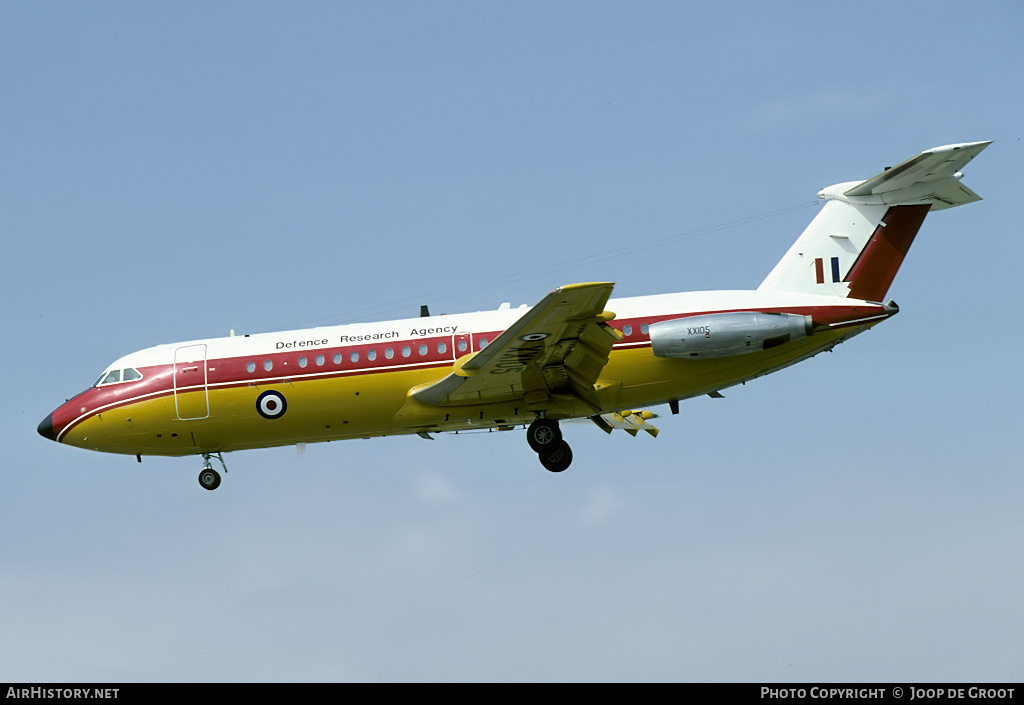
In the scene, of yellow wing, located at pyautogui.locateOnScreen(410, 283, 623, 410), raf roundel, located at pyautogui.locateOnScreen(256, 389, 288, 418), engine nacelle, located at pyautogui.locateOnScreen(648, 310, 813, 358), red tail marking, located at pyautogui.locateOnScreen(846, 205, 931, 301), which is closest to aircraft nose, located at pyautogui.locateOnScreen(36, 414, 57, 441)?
raf roundel, located at pyautogui.locateOnScreen(256, 389, 288, 418)

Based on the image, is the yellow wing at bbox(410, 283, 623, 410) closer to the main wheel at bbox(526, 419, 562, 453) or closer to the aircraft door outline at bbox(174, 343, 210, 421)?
the main wheel at bbox(526, 419, 562, 453)

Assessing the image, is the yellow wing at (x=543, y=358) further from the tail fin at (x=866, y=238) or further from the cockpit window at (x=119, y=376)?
the cockpit window at (x=119, y=376)

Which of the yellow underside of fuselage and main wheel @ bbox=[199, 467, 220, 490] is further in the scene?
main wheel @ bbox=[199, 467, 220, 490]

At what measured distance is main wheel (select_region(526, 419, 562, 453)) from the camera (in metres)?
34.0

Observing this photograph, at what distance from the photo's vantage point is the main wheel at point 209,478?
35.8m

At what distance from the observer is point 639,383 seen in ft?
108

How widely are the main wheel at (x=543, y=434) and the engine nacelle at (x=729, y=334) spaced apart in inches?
142

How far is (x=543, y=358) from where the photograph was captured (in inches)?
1260

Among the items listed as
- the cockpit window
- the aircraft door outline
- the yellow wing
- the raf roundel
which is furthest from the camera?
the cockpit window

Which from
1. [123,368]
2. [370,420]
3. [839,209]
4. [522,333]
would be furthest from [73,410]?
[839,209]

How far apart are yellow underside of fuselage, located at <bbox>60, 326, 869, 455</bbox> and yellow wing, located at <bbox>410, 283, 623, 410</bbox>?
0.40 m

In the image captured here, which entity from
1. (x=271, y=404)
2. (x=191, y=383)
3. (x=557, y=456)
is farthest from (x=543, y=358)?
(x=191, y=383)

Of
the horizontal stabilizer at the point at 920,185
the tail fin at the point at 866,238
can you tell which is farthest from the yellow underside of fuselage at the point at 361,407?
the horizontal stabilizer at the point at 920,185
